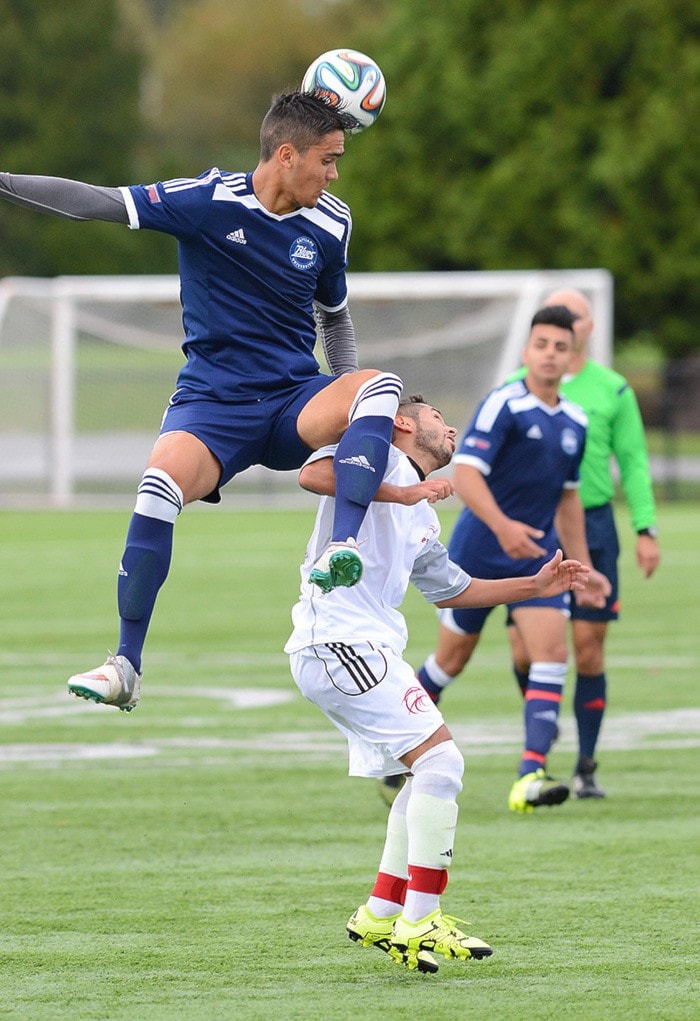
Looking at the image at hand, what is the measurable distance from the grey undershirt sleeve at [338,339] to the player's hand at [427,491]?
1.23 m

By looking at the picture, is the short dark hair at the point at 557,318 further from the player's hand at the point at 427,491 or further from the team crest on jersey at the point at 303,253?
the player's hand at the point at 427,491

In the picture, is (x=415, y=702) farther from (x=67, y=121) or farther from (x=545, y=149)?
(x=67, y=121)

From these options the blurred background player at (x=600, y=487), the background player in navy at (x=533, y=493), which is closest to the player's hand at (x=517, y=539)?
the background player in navy at (x=533, y=493)

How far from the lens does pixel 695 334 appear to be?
3969 centimetres

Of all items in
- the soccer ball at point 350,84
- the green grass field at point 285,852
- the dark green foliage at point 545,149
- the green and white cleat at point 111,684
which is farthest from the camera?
the dark green foliage at point 545,149

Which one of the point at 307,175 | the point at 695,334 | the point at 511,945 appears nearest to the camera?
the point at 511,945

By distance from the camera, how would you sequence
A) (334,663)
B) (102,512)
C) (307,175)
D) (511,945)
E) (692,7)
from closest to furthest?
(334,663)
(511,945)
(307,175)
(102,512)
(692,7)

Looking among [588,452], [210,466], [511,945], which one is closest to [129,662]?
[210,466]

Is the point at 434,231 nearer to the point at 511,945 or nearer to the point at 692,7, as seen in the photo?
the point at 692,7

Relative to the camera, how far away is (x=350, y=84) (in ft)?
20.8

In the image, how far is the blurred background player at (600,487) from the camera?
924 centimetres

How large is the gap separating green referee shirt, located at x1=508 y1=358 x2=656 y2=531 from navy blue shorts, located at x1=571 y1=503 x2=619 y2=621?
3.4 inches

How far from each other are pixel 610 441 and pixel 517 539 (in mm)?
1551

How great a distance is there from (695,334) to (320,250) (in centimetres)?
3404
